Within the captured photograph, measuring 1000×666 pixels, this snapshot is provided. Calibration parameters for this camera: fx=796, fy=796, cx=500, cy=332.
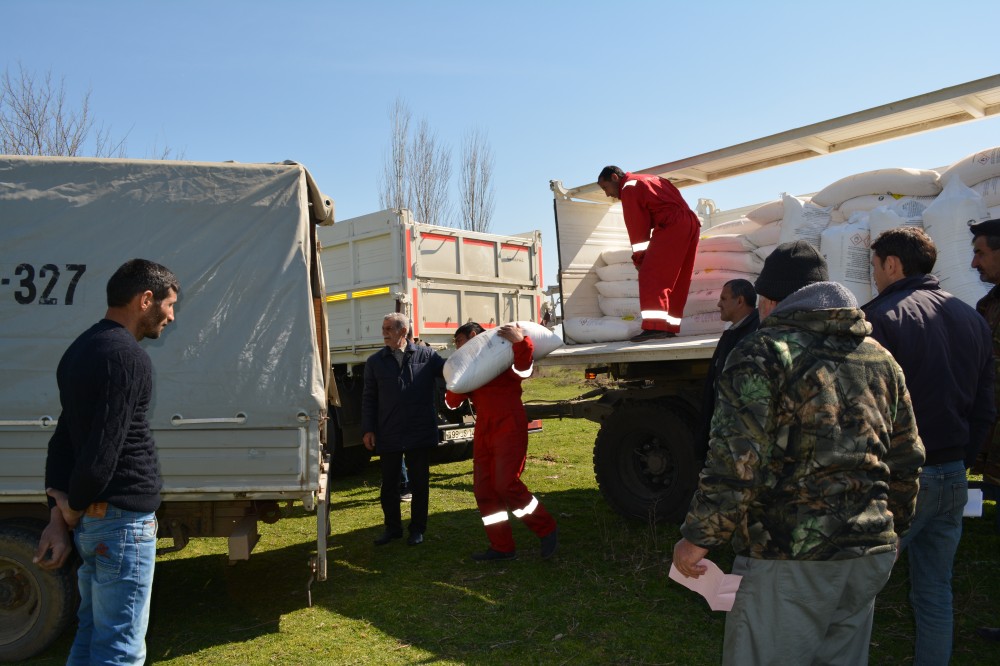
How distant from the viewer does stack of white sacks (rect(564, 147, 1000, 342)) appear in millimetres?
4520

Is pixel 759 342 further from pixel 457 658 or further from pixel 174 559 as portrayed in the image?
pixel 174 559

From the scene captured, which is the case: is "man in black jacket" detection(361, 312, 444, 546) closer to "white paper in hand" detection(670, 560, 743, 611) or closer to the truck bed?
the truck bed

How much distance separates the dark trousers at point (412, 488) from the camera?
19.3 feet

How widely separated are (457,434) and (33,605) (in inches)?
185

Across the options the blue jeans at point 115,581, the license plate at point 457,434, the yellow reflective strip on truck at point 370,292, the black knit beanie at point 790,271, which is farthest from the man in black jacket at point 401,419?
the black knit beanie at point 790,271

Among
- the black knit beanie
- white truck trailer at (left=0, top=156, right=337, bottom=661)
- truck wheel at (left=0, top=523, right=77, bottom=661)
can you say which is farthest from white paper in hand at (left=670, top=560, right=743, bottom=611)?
truck wheel at (left=0, top=523, right=77, bottom=661)

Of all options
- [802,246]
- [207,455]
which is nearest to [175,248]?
[207,455]

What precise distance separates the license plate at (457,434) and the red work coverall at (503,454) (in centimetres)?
280

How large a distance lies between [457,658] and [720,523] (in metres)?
2.20

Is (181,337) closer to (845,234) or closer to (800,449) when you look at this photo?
(800,449)

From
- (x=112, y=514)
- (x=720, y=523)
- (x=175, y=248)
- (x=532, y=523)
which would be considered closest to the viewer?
(x=720, y=523)

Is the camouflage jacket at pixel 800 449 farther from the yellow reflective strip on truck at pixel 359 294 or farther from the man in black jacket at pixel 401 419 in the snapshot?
the yellow reflective strip on truck at pixel 359 294

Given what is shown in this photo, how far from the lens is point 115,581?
255cm

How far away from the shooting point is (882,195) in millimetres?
5016
